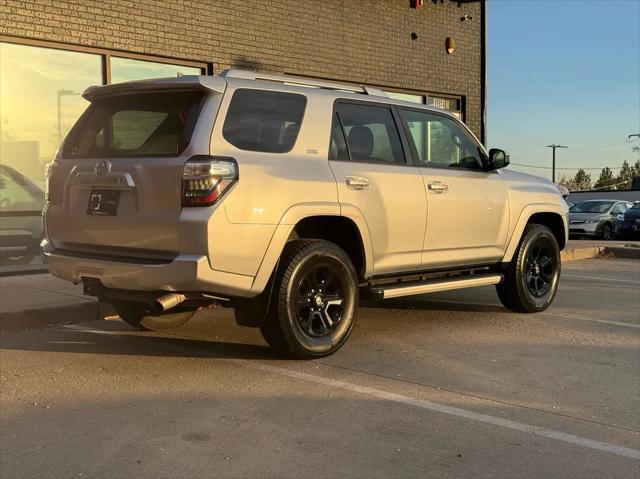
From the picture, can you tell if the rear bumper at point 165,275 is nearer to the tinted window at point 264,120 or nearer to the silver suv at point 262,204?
the silver suv at point 262,204

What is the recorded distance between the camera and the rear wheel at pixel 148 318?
19.7ft

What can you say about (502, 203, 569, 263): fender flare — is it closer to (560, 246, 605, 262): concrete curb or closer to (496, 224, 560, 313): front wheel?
(496, 224, 560, 313): front wheel

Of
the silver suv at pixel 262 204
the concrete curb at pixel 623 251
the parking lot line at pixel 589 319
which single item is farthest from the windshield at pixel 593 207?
the silver suv at pixel 262 204

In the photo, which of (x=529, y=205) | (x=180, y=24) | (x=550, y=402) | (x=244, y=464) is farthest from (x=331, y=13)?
(x=244, y=464)

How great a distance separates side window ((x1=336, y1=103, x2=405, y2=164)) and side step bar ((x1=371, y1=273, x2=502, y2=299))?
109 cm

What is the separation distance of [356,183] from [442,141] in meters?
1.68

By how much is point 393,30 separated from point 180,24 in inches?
196

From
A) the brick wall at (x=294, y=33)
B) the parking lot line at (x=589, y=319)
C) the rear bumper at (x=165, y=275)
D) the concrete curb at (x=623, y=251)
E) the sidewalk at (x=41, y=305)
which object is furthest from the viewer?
the concrete curb at (x=623, y=251)

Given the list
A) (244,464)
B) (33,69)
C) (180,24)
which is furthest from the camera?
(180,24)

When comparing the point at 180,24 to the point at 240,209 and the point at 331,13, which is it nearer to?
the point at 331,13

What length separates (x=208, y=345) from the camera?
19.3 ft

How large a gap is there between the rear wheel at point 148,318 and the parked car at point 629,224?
811 inches

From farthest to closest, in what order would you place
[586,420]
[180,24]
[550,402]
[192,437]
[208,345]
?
[180,24] < [208,345] < [550,402] < [586,420] < [192,437]

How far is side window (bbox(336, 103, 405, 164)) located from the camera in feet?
18.6
